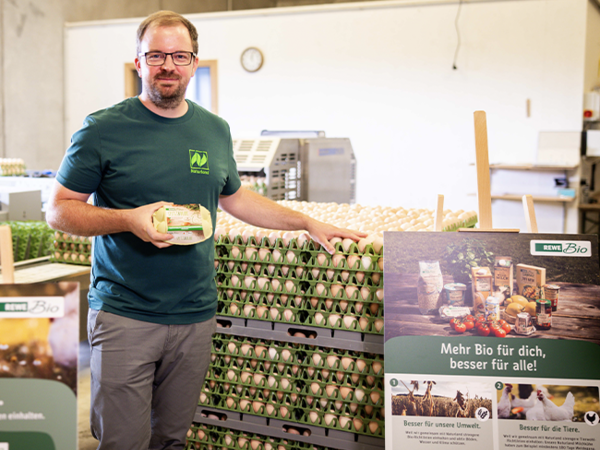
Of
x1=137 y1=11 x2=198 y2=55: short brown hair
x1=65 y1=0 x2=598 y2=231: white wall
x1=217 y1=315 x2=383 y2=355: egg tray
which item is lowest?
x1=217 y1=315 x2=383 y2=355: egg tray

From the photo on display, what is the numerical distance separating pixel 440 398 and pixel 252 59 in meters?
7.97

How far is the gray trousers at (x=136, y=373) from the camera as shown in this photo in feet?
5.43

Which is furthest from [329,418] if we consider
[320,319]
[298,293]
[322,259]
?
[322,259]

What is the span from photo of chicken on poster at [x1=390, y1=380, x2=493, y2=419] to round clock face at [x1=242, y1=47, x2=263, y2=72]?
784cm

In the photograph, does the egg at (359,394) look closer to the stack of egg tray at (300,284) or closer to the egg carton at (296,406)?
the egg carton at (296,406)

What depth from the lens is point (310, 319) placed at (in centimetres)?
208

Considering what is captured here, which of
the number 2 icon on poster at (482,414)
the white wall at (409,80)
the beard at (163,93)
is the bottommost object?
the number 2 icon on poster at (482,414)

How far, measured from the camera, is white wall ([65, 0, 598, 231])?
23.7ft

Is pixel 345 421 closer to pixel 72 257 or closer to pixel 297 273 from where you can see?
pixel 297 273

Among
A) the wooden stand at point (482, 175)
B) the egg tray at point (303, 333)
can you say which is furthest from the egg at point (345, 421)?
the wooden stand at point (482, 175)

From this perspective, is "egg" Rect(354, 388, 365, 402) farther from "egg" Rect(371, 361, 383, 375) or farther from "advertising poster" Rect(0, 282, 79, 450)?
"advertising poster" Rect(0, 282, 79, 450)

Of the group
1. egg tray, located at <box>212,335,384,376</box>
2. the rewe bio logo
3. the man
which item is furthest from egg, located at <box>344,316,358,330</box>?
the rewe bio logo

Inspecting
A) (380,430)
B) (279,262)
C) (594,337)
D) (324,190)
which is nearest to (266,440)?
(380,430)

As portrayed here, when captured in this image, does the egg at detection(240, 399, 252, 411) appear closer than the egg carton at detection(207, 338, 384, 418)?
No
